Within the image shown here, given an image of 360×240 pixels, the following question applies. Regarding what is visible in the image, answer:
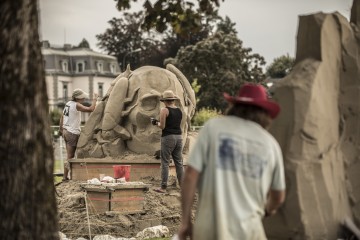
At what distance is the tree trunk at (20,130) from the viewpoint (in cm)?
671

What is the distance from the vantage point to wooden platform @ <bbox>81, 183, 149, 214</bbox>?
1357 centimetres

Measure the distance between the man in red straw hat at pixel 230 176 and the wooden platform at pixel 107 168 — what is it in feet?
34.2

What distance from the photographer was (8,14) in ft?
22.1

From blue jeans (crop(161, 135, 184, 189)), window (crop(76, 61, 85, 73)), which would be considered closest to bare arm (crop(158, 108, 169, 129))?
blue jeans (crop(161, 135, 184, 189))

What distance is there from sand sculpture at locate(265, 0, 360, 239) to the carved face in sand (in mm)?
9092

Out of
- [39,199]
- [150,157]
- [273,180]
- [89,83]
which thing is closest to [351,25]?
[273,180]

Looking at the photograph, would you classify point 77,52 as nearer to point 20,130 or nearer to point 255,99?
point 20,130

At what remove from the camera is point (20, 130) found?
672cm

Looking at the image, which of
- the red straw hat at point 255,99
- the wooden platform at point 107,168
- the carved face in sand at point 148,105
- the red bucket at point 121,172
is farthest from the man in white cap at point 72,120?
the red straw hat at point 255,99

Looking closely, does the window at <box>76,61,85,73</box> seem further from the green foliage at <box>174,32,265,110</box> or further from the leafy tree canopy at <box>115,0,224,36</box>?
the leafy tree canopy at <box>115,0,224,36</box>

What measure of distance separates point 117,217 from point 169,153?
5.94 ft

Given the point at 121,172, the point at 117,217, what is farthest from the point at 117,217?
the point at 121,172

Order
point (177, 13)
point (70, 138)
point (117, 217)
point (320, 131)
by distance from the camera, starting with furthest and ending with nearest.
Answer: point (70, 138)
point (117, 217)
point (177, 13)
point (320, 131)

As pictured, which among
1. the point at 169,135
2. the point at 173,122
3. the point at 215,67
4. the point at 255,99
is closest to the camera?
the point at 255,99
